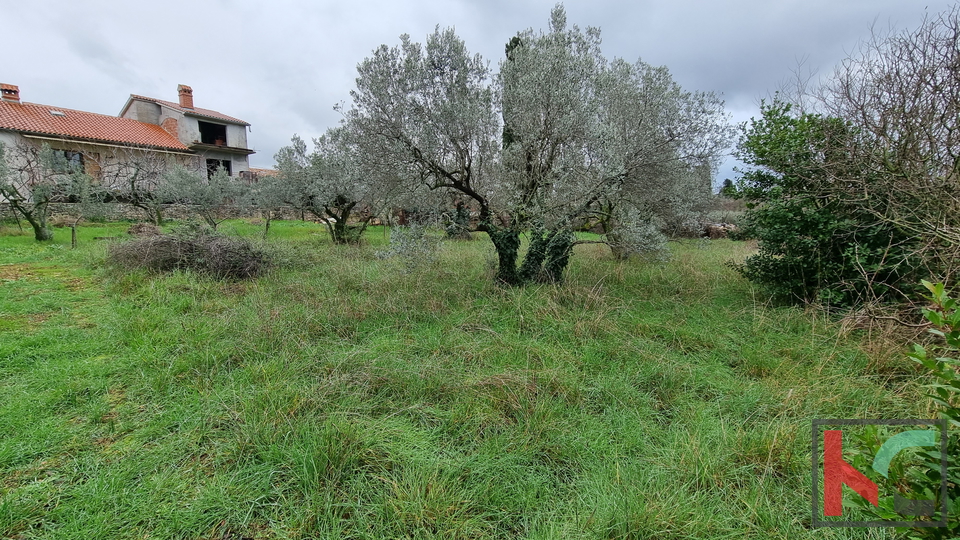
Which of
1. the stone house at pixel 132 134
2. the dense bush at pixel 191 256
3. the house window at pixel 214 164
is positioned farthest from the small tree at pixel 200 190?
the house window at pixel 214 164

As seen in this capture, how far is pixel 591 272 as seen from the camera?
6750 mm

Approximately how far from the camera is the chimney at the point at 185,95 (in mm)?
21016

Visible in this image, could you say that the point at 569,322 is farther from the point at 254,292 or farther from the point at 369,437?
the point at 254,292

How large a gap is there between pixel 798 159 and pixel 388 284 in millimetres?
5968

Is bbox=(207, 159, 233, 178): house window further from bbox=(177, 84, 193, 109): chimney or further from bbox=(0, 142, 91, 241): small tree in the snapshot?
bbox=(0, 142, 91, 241): small tree

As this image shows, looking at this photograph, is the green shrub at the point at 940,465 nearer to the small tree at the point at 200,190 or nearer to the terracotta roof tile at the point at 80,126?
the small tree at the point at 200,190

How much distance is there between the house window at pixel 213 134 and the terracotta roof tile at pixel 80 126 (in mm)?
1801

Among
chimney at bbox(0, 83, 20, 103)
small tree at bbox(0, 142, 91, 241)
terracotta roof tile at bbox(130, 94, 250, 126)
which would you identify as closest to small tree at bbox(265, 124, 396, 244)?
small tree at bbox(0, 142, 91, 241)

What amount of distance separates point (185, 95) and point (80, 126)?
5.76 metres

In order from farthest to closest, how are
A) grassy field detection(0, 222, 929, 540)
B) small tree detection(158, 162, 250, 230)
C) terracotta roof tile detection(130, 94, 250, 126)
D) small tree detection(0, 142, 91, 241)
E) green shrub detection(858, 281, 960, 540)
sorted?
1. terracotta roof tile detection(130, 94, 250, 126)
2. small tree detection(158, 162, 250, 230)
3. small tree detection(0, 142, 91, 241)
4. grassy field detection(0, 222, 929, 540)
5. green shrub detection(858, 281, 960, 540)

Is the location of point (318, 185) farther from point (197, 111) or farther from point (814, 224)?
point (197, 111)

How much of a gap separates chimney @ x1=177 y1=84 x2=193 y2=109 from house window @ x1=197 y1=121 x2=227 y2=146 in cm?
143

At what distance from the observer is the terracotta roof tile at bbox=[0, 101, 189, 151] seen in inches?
594

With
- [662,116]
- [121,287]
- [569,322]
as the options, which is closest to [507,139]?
[662,116]
